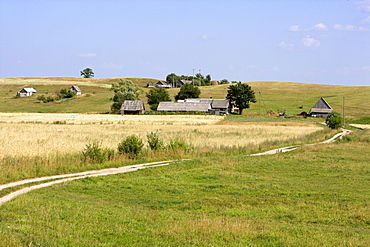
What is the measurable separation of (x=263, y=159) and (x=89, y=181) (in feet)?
48.2

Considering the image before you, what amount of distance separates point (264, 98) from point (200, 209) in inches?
5410

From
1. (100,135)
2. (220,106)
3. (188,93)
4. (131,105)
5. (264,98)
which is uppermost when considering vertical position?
(188,93)

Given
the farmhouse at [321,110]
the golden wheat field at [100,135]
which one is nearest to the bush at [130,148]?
the golden wheat field at [100,135]

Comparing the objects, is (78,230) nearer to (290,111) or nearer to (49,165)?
(49,165)

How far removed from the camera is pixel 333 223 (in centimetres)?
1394

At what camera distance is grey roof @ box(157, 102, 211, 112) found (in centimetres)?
11569

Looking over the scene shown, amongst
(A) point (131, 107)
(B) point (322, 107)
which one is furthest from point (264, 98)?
(A) point (131, 107)

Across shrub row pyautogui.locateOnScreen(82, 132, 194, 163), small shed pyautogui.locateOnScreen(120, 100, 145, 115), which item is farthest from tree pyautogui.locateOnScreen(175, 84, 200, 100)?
shrub row pyautogui.locateOnScreen(82, 132, 194, 163)

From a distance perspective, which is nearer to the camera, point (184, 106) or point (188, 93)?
point (184, 106)

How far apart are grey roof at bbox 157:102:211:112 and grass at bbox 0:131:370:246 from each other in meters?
87.9

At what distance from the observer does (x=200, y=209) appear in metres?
15.9

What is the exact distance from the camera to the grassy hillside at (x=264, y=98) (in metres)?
124

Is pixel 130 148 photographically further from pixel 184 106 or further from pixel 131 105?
pixel 184 106

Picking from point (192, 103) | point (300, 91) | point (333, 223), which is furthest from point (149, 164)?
point (300, 91)
